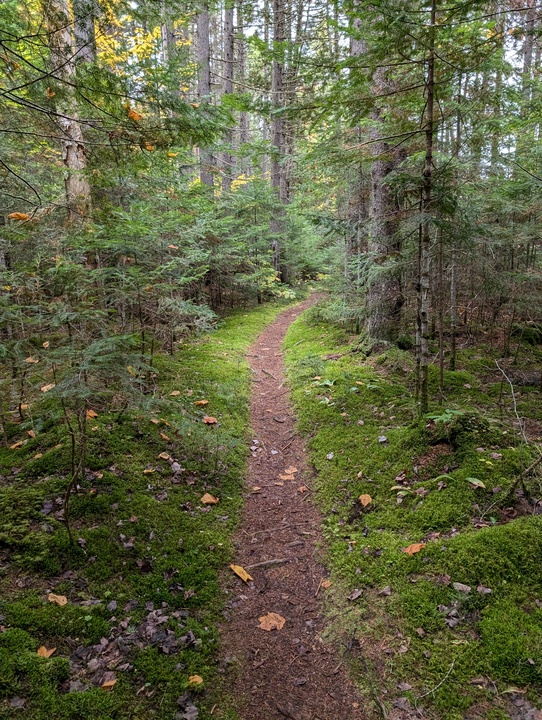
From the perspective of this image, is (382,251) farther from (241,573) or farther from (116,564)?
(116,564)

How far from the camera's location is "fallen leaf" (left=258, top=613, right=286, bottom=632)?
12.2ft

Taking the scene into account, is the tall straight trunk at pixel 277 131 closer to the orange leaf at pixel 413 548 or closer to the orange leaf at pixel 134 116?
the orange leaf at pixel 134 116

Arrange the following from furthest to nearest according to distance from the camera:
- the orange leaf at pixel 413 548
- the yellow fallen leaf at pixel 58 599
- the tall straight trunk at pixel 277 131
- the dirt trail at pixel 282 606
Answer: the tall straight trunk at pixel 277 131, the orange leaf at pixel 413 548, the yellow fallen leaf at pixel 58 599, the dirt trail at pixel 282 606

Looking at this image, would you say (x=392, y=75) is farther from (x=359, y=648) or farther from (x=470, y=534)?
(x=359, y=648)

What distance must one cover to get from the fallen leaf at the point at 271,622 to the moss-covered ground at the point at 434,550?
483mm

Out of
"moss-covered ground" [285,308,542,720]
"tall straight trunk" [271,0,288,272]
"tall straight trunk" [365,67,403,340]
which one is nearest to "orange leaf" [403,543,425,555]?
"moss-covered ground" [285,308,542,720]

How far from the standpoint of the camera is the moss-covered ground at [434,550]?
2875 mm

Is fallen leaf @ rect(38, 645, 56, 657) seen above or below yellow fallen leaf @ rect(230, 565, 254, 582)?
above


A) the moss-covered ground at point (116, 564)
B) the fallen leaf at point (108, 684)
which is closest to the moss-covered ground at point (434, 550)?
the moss-covered ground at point (116, 564)

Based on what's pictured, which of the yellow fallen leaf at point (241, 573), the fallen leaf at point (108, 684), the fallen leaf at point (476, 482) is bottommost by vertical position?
the yellow fallen leaf at point (241, 573)

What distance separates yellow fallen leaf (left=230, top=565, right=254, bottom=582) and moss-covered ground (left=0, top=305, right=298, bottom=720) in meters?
0.16

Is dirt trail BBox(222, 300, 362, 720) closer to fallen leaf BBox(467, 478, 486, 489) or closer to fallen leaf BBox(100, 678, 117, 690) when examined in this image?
fallen leaf BBox(100, 678, 117, 690)

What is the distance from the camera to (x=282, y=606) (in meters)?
3.96

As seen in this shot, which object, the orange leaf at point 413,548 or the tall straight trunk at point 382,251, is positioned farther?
the tall straight trunk at point 382,251
